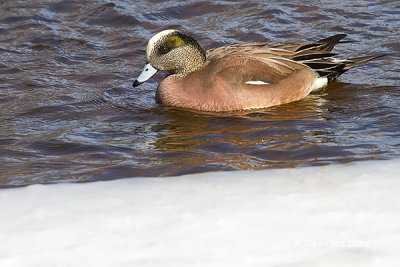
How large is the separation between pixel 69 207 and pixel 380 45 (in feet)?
18.0

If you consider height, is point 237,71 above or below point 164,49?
below

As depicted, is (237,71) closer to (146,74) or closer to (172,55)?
(172,55)

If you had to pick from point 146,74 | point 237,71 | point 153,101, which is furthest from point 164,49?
point 237,71

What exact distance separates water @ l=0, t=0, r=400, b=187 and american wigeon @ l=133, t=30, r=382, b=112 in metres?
0.15

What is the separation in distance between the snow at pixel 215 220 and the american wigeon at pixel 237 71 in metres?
2.04

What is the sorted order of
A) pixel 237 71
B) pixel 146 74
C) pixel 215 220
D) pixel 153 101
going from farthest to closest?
pixel 153 101 < pixel 146 74 < pixel 237 71 < pixel 215 220

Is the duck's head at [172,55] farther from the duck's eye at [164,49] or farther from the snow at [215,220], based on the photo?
the snow at [215,220]

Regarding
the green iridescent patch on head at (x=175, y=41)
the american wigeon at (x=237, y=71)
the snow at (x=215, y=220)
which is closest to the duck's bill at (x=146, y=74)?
the american wigeon at (x=237, y=71)

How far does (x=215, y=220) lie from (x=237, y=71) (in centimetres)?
301

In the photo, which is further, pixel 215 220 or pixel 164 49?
pixel 164 49

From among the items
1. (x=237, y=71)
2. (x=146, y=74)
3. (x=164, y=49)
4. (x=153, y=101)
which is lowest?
(x=153, y=101)

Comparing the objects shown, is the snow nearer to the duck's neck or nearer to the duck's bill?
the duck's bill

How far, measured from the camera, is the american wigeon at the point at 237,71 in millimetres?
7258

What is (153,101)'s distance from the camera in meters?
7.74
